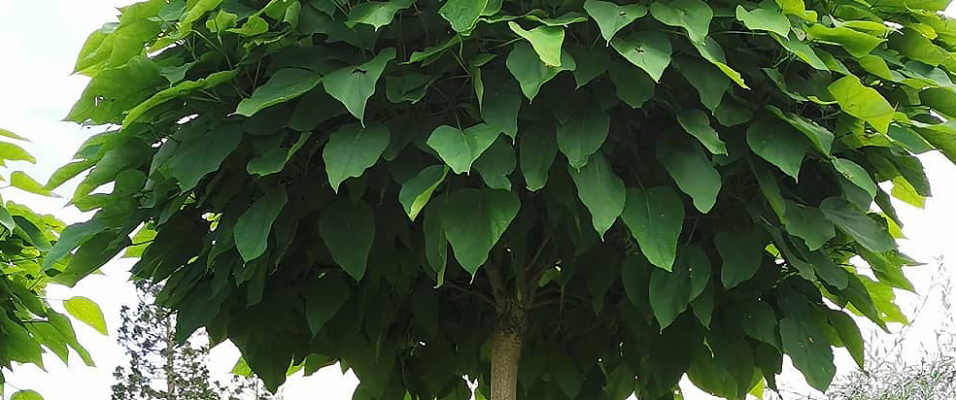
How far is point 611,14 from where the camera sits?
1.22 m

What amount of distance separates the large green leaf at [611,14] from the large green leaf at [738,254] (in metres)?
0.33

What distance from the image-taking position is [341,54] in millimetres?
1364

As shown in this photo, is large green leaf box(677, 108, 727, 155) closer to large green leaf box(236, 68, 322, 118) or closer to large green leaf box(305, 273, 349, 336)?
large green leaf box(236, 68, 322, 118)

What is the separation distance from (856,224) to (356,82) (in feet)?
2.26

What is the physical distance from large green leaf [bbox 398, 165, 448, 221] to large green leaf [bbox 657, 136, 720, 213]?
0.30 m

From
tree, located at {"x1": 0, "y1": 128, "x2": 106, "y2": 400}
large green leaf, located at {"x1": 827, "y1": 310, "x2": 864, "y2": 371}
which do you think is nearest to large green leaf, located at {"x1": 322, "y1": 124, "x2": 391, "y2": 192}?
large green leaf, located at {"x1": 827, "y1": 310, "x2": 864, "y2": 371}

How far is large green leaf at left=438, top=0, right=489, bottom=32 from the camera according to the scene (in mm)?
1190

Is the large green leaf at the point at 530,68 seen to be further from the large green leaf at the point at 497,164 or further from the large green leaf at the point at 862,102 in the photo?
the large green leaf at the point at 862,102

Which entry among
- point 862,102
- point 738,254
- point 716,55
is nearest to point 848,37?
point 862,102

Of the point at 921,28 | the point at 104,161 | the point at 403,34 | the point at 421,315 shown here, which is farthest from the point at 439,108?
the point at 921,28

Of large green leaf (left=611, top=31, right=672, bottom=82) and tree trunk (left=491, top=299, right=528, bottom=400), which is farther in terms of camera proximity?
tree trunk (left=491, top=299, right=528, bottom=400)

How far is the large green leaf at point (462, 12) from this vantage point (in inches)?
46.9

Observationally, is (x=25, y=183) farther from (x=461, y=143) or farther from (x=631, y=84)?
(x=631, y=84)

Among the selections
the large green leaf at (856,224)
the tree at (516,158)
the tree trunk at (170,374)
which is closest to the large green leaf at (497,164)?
the tree at (516,158)
